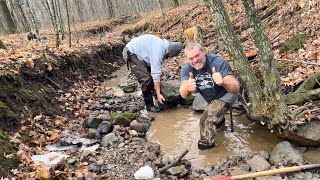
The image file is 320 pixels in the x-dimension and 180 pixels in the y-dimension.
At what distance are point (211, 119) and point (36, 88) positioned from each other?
13.0ft

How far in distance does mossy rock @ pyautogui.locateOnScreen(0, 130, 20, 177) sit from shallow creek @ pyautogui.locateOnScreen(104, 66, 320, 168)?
2.24m

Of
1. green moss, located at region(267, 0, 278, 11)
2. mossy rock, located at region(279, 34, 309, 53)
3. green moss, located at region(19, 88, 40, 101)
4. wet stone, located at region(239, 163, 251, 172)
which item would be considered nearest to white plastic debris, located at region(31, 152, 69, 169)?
green moss, located at region(19, 88, 40, 101)

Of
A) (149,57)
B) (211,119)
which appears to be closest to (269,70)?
(211,119)

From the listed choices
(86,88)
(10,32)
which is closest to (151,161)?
(86,88)

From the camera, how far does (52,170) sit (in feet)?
12.8

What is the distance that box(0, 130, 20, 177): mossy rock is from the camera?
3.87m

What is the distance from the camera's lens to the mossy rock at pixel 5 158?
387 cm

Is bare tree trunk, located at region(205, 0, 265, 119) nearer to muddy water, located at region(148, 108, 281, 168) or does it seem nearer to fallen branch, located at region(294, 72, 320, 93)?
muddy water, located at region(148, 108, 281, 168)

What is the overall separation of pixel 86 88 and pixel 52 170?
5.46 meters

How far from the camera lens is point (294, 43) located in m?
7.04

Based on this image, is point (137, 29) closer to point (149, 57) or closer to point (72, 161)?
point (149, 57)

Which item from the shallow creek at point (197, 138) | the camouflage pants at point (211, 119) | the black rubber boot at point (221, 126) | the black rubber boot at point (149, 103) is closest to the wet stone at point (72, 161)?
the shallow creek at point (197, 138)

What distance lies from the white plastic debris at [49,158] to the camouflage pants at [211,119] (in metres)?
2.17

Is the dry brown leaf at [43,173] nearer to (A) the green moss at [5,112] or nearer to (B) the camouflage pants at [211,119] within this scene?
(A) the green moss at [5,112]
